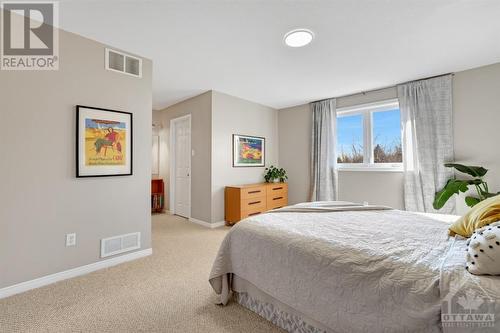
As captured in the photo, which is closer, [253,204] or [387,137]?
[387,137]

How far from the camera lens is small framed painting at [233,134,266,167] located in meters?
4.41

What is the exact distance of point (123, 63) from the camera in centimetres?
265

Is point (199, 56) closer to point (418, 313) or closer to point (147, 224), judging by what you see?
point (147, 224)

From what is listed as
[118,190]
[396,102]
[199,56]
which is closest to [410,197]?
[396,102]

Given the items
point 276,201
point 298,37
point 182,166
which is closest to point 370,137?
point 276,201

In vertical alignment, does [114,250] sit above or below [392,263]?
below

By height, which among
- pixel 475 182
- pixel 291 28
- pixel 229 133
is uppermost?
pixel 291 28

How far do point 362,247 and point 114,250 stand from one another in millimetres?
2554

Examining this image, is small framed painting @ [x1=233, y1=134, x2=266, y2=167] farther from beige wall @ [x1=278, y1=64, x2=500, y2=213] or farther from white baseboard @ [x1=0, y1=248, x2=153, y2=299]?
white baseboard @ [x1=0, y1=248, x2=153, y2=299]

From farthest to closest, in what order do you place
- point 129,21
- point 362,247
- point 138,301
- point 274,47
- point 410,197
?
point 410,197, point 274,47, point 129,21, point 138,301, point 362,247

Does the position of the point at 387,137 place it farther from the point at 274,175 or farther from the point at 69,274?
the point at 69,274

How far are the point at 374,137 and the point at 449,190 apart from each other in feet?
4.67

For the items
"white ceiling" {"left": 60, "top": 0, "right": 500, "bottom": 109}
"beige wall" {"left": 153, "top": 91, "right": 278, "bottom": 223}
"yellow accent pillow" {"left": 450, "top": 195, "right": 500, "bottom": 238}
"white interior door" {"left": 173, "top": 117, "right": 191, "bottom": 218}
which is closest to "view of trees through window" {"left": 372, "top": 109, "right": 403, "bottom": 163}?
"white ceiling" {"left": 60, "top": 0, "right": 500, "bottom": 109}

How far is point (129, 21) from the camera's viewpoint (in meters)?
2.11
